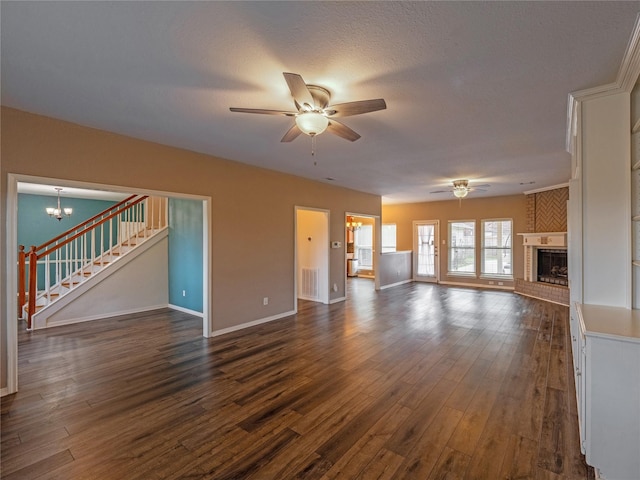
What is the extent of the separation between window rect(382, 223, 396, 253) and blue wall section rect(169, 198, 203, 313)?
7.27 metres

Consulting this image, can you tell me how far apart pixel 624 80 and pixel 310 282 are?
5.99 m

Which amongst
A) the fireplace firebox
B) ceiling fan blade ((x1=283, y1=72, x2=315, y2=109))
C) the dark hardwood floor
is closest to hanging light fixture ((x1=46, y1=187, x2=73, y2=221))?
the dark hardwood floor

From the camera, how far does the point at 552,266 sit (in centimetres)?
743

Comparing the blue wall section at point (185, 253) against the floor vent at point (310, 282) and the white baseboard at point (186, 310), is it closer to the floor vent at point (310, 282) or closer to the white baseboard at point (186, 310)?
the white baseboard at point (186, 310)

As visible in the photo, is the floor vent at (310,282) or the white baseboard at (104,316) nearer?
the white baseboard at (104,316)

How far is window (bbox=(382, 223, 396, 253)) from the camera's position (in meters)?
11.1

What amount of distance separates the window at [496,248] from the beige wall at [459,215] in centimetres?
16

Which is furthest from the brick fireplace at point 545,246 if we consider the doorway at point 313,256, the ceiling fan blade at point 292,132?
the ceiling fan blade at point 292,132

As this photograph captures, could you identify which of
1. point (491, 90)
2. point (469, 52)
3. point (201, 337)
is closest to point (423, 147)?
point (491, 90)

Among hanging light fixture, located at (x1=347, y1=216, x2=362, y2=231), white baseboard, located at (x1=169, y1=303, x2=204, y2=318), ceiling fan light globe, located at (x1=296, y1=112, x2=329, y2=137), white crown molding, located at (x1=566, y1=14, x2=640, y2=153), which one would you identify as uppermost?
white crown molding, located at (x1=566, y1=14, x2=640, y2=153)

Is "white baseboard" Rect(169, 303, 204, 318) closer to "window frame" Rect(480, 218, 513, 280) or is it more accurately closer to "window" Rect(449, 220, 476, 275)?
"window" Rect(449, 220, 476, 275)

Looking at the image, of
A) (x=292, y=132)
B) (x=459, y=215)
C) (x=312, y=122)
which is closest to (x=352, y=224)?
(x=459, y=215)

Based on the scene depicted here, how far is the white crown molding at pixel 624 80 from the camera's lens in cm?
187

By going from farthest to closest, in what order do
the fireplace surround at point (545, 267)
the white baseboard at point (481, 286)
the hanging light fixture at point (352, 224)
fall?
the hanging light fixture at point (352, 224)
the white baseboard at point (481, 286)
the fireplace surround at point (545, 267)
